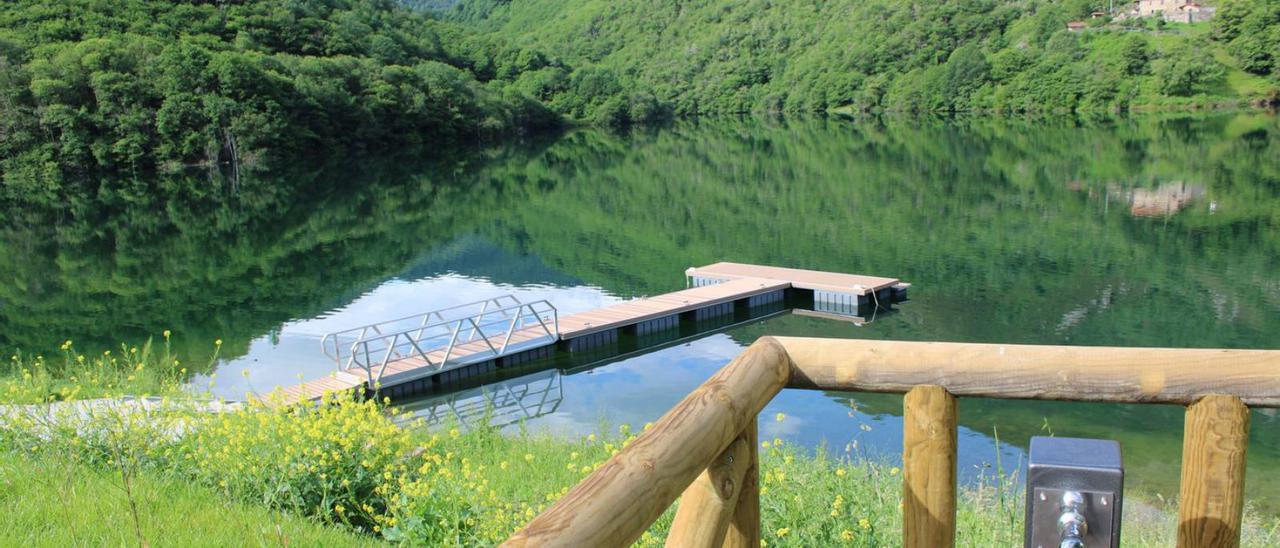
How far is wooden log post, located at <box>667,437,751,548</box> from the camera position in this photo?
1771 millimetres

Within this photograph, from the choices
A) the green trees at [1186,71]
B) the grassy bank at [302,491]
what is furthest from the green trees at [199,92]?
the green trees at [1186,71]

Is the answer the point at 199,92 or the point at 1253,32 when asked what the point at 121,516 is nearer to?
the point at 199,92

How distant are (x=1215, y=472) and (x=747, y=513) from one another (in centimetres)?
84

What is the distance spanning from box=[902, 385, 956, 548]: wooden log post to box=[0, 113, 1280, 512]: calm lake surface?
20.6ft

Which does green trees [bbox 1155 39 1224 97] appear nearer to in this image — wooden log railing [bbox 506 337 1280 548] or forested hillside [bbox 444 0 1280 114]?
forested hillside [bbox 444 0 1280 114]

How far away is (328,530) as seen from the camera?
15.6ft

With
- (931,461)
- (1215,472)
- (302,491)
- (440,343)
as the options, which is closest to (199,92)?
(440,343)

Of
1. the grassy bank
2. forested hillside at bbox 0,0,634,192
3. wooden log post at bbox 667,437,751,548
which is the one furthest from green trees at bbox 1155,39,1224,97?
wooden log post at bbox 667,437,751,548

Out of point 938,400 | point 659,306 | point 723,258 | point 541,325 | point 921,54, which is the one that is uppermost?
point 938,400

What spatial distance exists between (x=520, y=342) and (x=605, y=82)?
81997 millimetres

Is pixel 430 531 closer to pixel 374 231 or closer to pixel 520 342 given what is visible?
pixel 520 342

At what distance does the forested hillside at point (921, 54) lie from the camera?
73750mm

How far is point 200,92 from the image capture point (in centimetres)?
5594

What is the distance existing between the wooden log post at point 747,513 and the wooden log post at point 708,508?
0.34ft
